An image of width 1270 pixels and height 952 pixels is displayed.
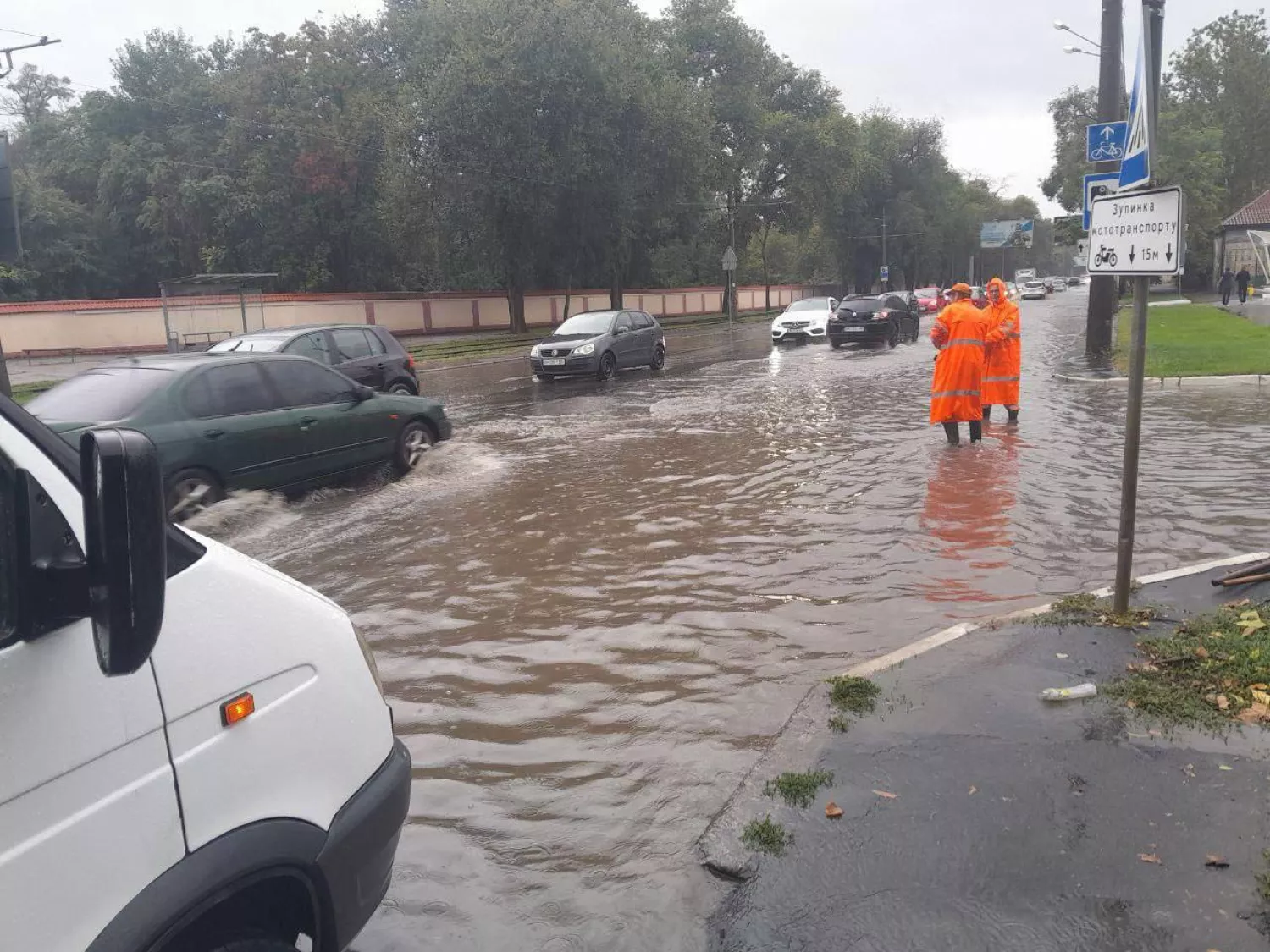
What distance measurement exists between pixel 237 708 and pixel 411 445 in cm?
882

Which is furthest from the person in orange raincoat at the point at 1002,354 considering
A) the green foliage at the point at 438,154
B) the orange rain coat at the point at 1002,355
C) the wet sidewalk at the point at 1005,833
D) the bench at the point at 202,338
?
the green foliage at the point at 438,154

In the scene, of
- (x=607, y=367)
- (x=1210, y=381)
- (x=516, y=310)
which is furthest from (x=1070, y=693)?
(x=516, y=310)

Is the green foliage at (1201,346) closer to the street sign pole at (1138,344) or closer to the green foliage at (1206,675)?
the street sign pole at (1138,344)

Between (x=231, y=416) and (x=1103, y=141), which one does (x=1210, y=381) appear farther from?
(x=231, y=416)

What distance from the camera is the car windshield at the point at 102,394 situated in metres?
7.86

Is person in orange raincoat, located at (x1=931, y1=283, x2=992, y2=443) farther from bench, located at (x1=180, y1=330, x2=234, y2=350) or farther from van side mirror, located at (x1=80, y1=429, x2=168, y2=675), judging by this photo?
bench, located at (x1=180, y1=330, x2=234, y2=350)

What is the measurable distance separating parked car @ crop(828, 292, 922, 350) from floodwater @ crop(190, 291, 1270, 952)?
14.3 metres

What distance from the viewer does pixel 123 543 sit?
1.66 m

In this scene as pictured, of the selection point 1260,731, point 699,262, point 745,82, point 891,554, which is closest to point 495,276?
point 745,82

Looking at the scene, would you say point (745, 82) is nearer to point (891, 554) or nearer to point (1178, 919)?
point (891, 554)

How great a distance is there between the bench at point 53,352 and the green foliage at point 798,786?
31.1 meters

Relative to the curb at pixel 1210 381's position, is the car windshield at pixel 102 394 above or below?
above

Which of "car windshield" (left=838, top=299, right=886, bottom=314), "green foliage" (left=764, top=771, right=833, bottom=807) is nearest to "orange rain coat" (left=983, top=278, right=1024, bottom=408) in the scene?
"green foliage" (left=764, top=771, right=833, bottom=807)

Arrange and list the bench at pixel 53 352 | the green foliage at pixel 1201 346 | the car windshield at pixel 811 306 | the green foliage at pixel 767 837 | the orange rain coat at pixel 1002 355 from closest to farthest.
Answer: the green foliage at pixel 767 837
the orange rain coat at pixel 1002 355
the green foliage at pixel 1201 346
the bench at pixel 53 352
the car windshield at pixel 811 306
